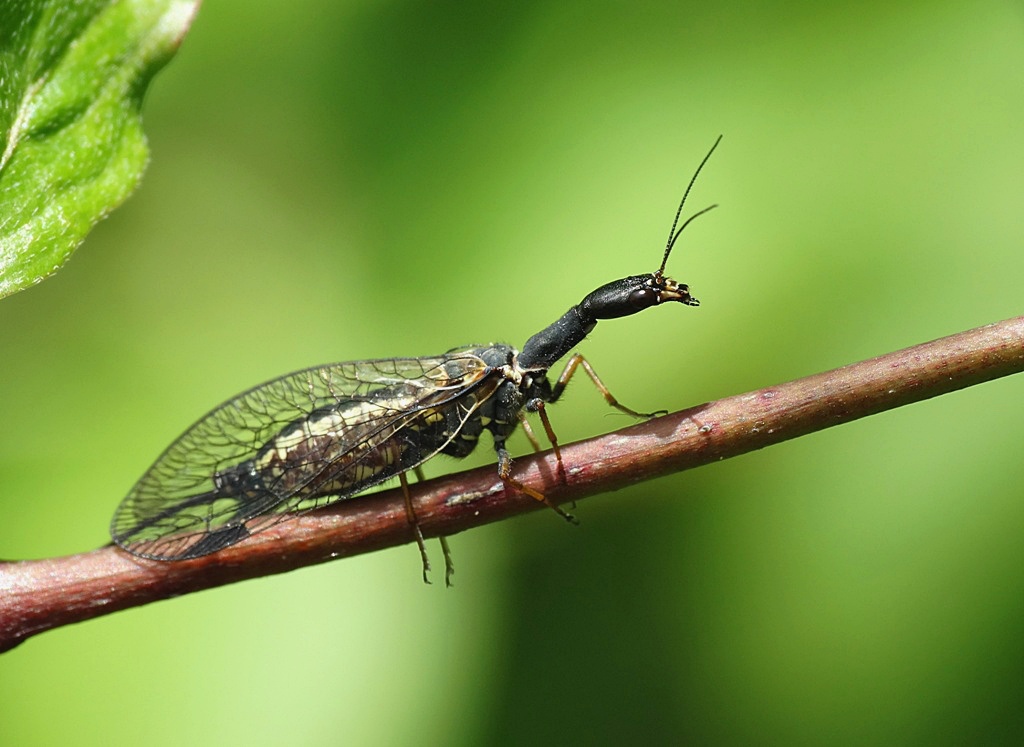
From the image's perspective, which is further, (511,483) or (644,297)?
(644,297)

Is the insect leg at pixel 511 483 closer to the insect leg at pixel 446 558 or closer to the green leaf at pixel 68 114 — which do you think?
the insect leg at pixel 446 558

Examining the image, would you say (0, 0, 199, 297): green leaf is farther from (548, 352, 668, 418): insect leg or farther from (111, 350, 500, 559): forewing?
(548, 352, 668, 418): insect leg

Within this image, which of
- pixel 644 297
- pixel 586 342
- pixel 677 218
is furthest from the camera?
pixel 586 342

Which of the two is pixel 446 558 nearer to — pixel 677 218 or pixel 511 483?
pixel 511 483

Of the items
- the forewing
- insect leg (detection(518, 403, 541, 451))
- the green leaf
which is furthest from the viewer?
insect leg (detection(518, 403, 541, 451))

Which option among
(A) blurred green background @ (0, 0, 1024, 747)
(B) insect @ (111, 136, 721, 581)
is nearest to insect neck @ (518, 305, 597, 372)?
(B) insect @ (111, 136, 721, 581)

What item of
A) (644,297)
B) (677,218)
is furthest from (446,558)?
(677,218)

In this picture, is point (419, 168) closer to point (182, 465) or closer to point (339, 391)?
point (339, 391)

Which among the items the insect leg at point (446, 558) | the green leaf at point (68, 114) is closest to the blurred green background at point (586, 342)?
the insect leg at point (446, 558)
